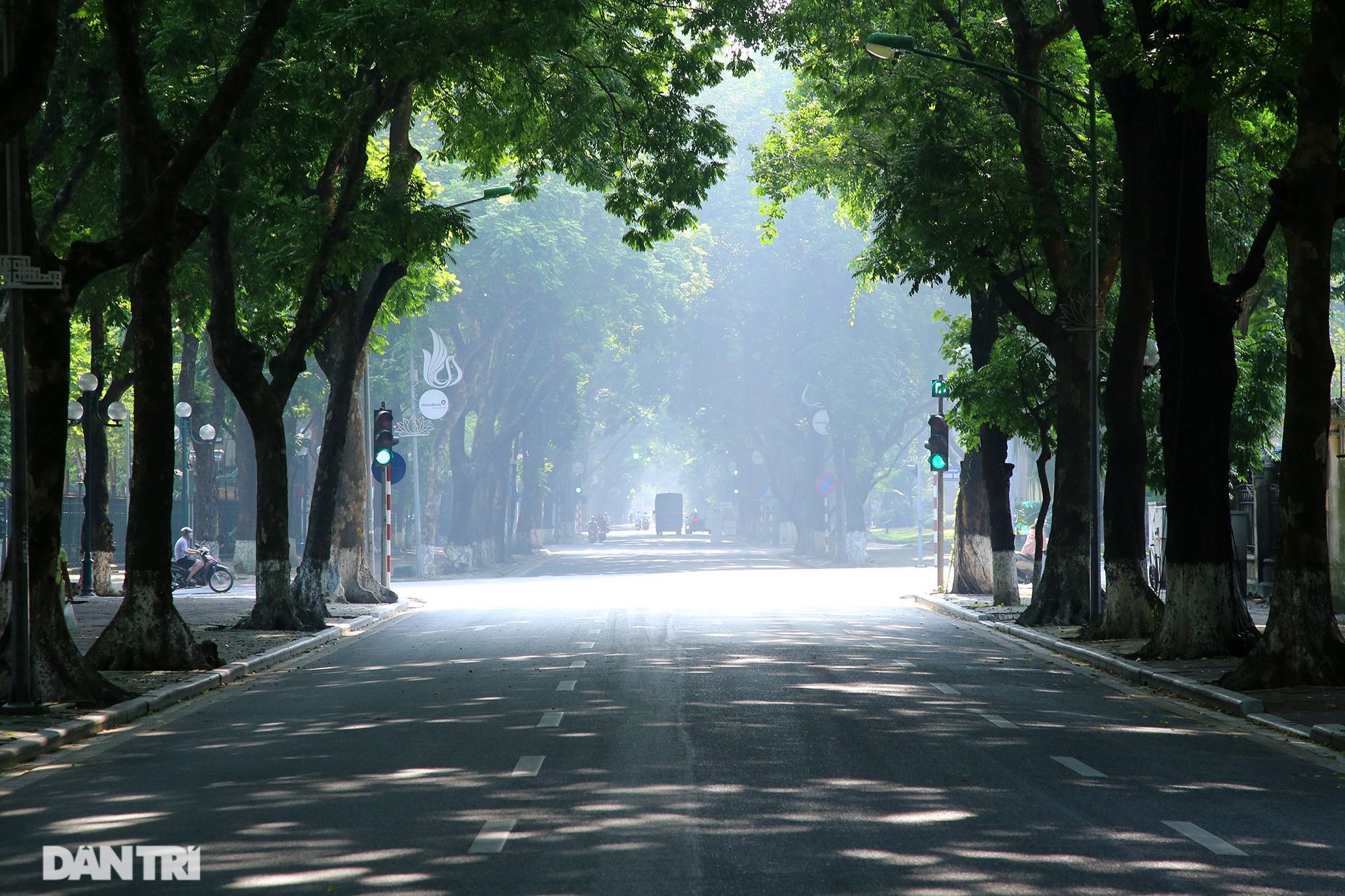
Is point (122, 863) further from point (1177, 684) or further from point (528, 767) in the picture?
point (1177, 684)

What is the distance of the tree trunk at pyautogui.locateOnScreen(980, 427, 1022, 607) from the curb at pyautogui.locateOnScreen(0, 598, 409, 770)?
1153cm

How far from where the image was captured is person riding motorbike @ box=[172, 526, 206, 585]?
3559 cm

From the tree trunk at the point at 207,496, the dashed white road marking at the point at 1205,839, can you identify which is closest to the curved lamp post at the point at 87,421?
the tree trunk at the point at 207,496

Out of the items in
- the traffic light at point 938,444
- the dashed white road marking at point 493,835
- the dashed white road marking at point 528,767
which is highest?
the traffic light at point 938,444

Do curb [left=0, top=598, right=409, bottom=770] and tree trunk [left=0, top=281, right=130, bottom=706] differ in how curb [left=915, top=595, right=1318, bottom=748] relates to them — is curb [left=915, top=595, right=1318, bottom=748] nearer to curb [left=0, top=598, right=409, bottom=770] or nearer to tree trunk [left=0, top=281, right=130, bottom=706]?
curb [left=0, top=598, right=409, bottom=770]

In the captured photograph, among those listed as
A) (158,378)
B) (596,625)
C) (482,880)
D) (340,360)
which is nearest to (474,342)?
(340,360)

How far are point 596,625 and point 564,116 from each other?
7554 mm

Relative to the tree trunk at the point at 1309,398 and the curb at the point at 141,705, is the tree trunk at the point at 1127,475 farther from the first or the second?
the curb at the point at 141,705

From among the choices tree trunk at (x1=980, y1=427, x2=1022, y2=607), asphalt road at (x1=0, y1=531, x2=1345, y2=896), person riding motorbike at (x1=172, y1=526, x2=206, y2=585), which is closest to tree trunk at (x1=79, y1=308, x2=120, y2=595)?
person riding motorbike at (x1=172, y1=526, x2=206, y2=585)

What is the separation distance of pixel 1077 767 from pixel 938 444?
72.6ft

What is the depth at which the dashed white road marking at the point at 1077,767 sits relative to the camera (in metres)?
8.98

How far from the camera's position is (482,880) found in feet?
20.7

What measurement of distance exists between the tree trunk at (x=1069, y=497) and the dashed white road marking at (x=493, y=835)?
1528cm

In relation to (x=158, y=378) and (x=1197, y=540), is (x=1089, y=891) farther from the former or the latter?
(x=158, y=378)
